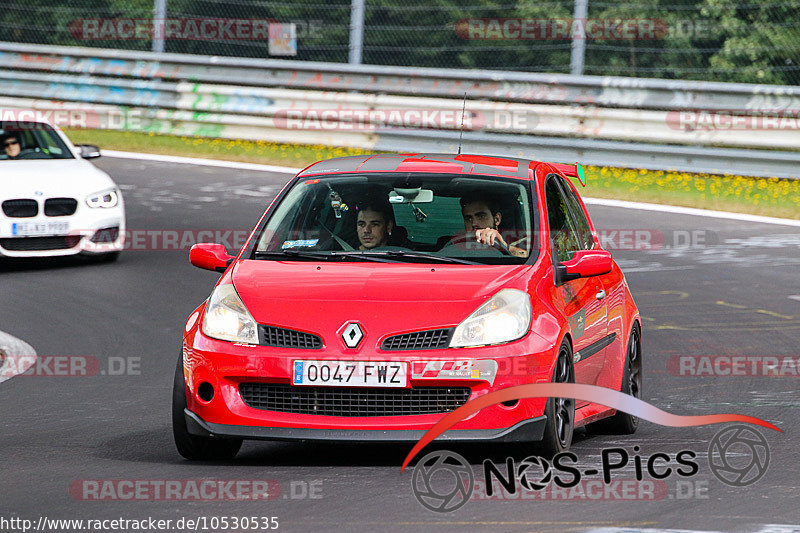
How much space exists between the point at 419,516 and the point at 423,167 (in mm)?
2855

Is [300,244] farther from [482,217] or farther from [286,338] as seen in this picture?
[286,338]

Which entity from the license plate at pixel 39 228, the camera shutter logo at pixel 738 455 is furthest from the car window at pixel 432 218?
the license plate at pixel 39 228

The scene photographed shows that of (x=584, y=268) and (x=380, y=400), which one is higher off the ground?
(x=584, y=268)

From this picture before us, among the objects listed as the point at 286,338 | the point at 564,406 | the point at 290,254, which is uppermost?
the point at 290,254

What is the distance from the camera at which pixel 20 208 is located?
548 inches

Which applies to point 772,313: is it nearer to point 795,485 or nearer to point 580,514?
point 795,485

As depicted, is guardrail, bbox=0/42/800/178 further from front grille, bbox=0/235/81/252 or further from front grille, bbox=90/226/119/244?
front grille, bbox=0/235/81/252

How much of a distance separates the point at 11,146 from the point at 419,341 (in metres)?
9.14

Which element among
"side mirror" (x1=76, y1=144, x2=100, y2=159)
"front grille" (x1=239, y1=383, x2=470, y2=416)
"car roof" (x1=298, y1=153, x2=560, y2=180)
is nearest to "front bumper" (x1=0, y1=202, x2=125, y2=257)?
"side mirror" (x1=76, y1=144, x2=100, y2=159)

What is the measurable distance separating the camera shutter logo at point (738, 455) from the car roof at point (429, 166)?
1712 millimetres

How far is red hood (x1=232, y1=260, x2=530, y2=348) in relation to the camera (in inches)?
271

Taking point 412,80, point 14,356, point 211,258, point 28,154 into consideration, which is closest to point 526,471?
point 211,258

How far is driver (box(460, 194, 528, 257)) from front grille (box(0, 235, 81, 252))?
682cm

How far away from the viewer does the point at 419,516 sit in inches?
234
